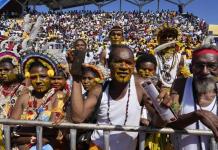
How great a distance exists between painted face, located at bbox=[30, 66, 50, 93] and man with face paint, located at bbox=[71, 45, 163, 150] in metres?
0.69

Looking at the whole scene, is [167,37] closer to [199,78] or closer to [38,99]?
[38,99]


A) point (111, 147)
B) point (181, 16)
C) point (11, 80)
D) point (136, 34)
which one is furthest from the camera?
point (181, 16)

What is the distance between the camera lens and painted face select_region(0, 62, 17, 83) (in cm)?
417

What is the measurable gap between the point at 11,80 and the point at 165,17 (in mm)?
30476

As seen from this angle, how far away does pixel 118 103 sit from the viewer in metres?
2.97

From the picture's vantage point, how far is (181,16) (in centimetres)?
3300

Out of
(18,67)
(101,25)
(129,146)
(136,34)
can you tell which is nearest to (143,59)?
(18,67)

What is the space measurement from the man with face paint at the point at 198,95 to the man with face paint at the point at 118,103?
277 millimetres

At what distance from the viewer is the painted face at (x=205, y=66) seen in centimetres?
283

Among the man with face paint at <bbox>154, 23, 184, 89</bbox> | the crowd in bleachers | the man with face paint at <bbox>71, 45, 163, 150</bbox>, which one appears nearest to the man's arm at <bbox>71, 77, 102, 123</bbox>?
the man with face paint at <bbox>71, 45, 163, 150</bbox>

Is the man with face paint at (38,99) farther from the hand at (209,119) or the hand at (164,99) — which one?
the hand at (209,119)

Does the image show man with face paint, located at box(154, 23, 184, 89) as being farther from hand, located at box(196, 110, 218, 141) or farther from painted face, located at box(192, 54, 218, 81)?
hand, located at box(196, 110, 218, 141)

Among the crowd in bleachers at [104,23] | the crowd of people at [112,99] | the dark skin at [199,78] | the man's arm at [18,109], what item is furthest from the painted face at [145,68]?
the crowd in bleachers at [104,23]

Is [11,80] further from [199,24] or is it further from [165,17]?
[165,17]
